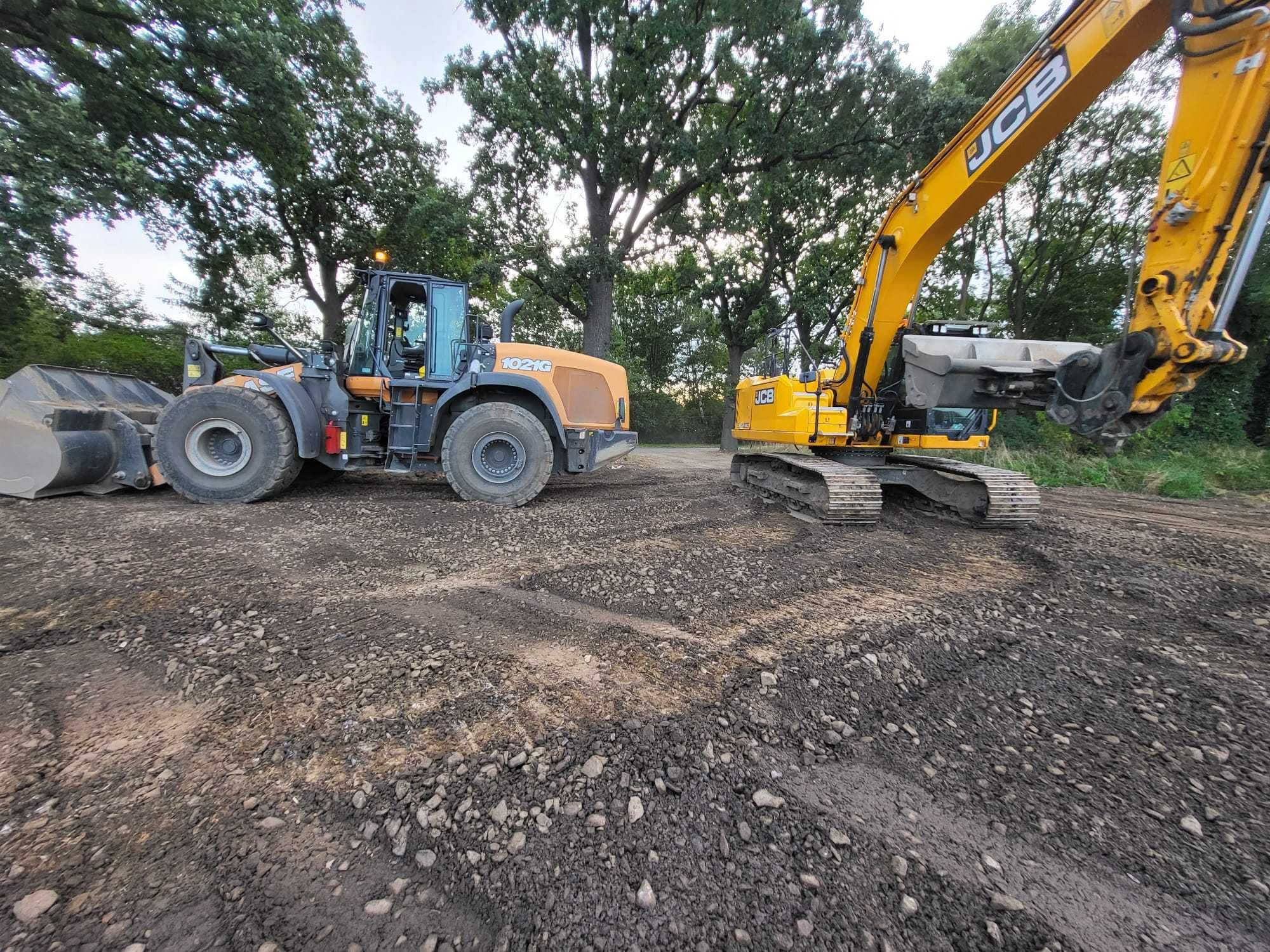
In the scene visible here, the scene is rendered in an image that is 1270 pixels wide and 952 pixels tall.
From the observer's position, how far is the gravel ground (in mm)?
1219

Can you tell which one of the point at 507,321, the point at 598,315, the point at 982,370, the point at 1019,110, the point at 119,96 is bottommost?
the point at 982,370

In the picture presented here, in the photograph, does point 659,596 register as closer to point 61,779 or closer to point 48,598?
point 61,779

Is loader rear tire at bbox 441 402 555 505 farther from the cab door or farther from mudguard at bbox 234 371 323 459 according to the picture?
mudguard at bbox 234 371 323 459

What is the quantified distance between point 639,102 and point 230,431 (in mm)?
10102

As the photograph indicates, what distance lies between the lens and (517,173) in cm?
1148

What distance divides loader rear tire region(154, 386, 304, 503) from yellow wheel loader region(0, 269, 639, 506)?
1 cm

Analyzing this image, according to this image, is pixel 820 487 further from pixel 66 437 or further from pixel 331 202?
pixel 331 202

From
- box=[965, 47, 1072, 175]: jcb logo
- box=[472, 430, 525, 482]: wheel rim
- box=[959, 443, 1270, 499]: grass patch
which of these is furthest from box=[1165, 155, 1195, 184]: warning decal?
box=[959, 443, 1270, 499]: grass patch

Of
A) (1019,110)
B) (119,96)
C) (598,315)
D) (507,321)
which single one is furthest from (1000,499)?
(119,96)

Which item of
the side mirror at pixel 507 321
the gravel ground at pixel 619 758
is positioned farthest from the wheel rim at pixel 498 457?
the gravel ground at pixel 619 758

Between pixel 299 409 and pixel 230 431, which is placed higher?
pixel 299 409

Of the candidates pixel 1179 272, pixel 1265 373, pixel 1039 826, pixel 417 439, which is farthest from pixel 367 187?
pixel 1265 373

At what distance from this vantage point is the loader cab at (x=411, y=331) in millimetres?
6078

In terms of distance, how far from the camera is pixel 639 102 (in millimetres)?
10477
